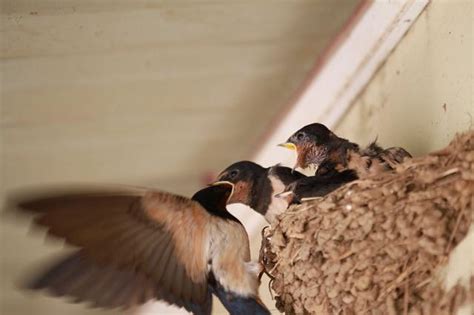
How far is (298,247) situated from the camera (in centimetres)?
258

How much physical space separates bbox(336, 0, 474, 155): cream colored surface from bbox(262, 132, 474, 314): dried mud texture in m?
0.28

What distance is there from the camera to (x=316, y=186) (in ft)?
8.92


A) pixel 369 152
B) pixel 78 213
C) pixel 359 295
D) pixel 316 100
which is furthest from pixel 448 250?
pixel 316 100

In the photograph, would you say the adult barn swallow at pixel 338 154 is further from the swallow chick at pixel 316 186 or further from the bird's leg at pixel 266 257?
the bird's leg at pixel 266 257

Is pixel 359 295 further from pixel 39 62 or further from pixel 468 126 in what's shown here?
pixel 39 62

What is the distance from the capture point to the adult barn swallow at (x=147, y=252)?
2.67 meters

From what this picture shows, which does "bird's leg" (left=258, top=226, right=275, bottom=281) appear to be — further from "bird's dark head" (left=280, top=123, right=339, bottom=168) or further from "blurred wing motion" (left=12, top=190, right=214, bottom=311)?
"bird's dark head" (left=280, top=123, right=339, bottom=168)

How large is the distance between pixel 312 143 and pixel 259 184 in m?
0.24

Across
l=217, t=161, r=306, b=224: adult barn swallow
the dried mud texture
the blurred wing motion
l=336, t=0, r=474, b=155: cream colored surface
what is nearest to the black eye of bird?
l=217, t=161, r=306, b=224: adult barn swallow

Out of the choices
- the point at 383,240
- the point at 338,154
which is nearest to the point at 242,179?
the point at 338,154

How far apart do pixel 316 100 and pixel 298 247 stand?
1203mm

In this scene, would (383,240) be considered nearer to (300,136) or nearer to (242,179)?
(300,136)

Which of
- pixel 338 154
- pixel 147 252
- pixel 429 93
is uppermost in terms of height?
pixel 429 93

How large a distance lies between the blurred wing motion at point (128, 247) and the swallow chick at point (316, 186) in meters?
0.29
